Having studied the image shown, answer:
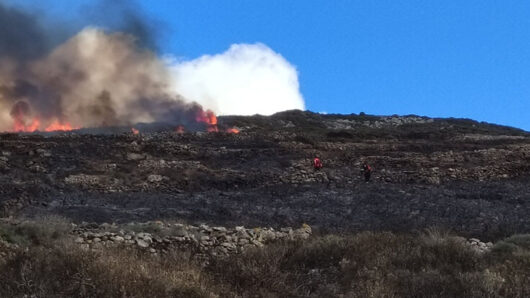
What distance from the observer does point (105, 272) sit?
26.5ft

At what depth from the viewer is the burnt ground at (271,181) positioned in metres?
18.8

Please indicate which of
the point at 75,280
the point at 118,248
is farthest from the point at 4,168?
the point at 75,280

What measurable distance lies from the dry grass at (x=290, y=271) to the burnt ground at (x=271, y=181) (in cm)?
519

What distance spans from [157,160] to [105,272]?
783 inches

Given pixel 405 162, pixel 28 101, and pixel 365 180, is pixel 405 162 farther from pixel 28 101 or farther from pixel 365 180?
pixel 28 101

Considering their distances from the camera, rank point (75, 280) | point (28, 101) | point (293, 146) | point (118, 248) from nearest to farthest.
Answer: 1. point (75, 280)
2. point (118, 248)
3. point (293, 146)
4. point (28, 101)

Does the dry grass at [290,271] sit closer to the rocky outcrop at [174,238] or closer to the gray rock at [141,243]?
the gray rock at [141,243]

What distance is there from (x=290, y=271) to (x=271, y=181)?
1585 cm

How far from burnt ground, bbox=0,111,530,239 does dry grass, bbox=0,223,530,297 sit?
5.19 metres

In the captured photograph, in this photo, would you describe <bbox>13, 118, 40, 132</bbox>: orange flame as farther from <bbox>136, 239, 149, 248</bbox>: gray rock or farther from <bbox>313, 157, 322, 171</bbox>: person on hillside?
<bbox>136, 239, 149, 248</bbox>: gray rock

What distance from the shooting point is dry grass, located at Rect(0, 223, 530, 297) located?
8.00 m

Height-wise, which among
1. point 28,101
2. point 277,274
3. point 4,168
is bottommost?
point 277,274

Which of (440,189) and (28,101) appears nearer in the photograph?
(440,189)

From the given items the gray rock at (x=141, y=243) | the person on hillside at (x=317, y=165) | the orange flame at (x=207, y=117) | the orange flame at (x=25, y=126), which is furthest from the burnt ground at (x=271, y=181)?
→ the orange flame at (x=25, y=126)
